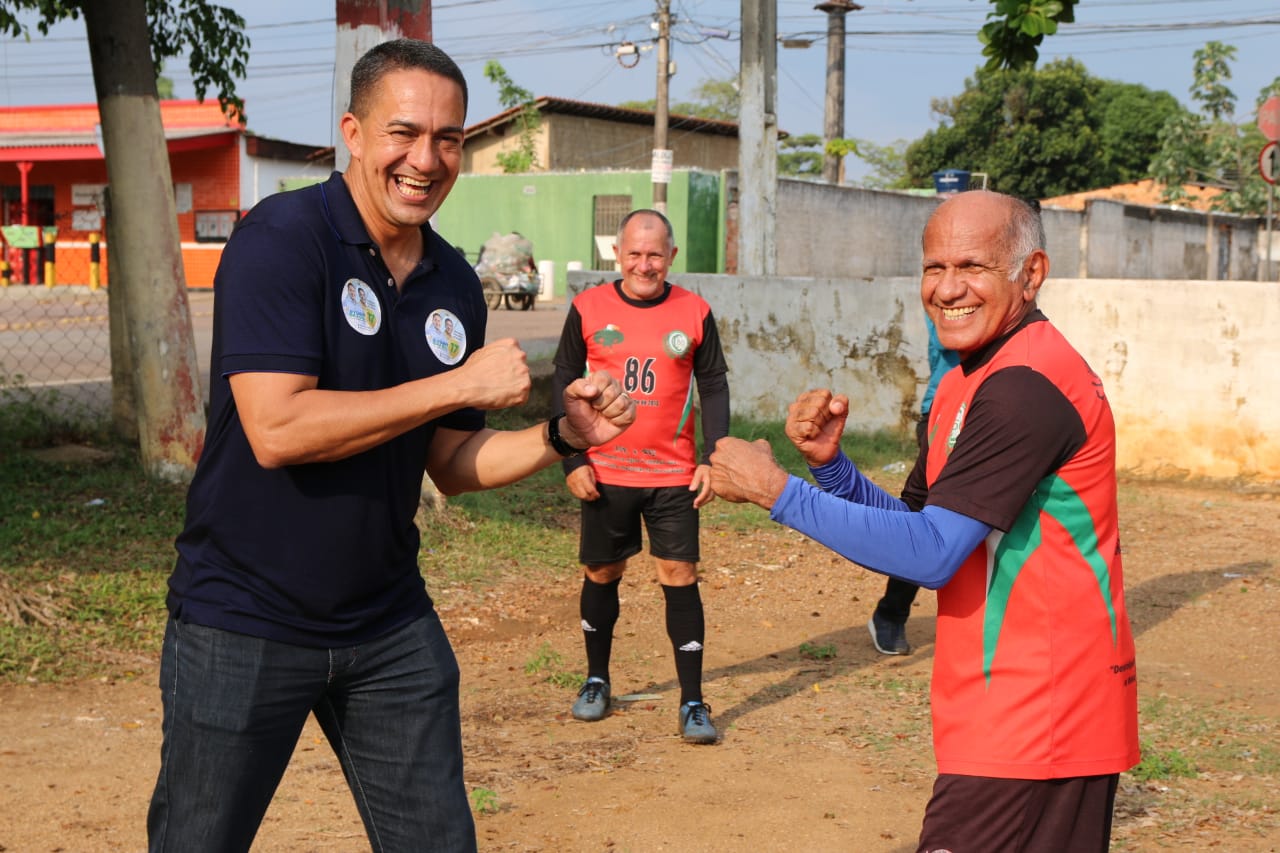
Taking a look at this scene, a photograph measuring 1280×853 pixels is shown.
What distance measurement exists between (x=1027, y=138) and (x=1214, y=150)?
605 inches

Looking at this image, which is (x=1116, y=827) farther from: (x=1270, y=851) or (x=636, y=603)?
(x=636, y=603)

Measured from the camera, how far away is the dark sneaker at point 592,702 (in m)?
5.86

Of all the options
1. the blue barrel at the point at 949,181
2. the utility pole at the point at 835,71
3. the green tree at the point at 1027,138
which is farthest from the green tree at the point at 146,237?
the green tree at the point at 1027,138

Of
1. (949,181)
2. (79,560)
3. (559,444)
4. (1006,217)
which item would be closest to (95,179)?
(949,181)

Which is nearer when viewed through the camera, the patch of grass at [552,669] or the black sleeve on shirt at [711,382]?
the black sleeve on shirt at [711,382]

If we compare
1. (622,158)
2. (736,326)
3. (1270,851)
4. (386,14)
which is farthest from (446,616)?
(622,158)

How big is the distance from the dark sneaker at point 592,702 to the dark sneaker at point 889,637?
1.71 metres

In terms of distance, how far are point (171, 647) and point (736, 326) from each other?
10393 mm

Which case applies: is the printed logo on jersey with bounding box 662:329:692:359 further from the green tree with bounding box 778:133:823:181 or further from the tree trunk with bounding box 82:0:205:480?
the green tree with bounding box 778:133:823:181

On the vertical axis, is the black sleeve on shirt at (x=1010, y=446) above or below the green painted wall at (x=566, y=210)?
below

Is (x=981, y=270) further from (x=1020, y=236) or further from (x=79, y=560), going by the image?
(x=79, y=560)

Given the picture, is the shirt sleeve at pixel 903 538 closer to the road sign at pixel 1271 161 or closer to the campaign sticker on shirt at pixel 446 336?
the campaign sticker on shirt at pixel 446 336

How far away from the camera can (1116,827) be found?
466cm

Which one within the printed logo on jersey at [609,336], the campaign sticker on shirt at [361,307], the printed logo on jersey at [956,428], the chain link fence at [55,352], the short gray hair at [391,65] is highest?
the short gray hair at [391,65]
